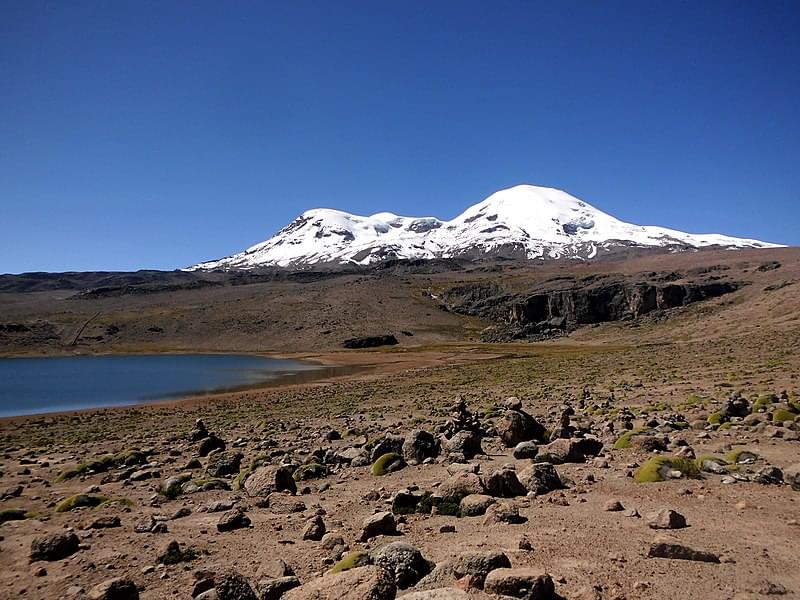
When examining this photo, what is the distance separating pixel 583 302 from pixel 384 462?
405 ft

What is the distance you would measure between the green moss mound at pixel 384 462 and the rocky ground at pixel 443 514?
39mm

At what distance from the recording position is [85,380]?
69562 mm

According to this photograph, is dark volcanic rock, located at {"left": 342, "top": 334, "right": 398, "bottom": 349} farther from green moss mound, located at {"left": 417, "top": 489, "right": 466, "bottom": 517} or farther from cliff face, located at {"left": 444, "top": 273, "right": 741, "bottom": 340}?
green moss mound, located at {"left": 417, "top": 489, "right": 466, "bottom": 517}

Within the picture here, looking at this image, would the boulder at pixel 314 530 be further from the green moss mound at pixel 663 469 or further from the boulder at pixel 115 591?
the green moss mound at pixel 663 469

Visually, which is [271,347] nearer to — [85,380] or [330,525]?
[85,380]

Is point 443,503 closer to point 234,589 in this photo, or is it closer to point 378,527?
point 378,527

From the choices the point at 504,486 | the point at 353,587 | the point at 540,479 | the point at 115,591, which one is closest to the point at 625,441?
the point at 540,479

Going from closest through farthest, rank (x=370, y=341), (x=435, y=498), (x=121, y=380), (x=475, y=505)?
(x=475, y=505), (x=435, y=498), (x=121, y=380), (x=370, y=341)

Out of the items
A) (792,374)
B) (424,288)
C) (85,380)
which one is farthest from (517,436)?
(424,288)

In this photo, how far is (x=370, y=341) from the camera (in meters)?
121

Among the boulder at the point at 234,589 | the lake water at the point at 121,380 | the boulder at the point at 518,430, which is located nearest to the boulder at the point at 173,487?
the boulder at the point at 234,589

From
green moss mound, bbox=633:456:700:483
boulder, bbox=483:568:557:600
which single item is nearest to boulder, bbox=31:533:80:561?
boulder, bbox=483:568:557:600

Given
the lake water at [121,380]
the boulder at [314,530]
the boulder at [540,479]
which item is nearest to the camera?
the boulder at [314,530]

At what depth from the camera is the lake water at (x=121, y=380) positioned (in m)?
50.6
